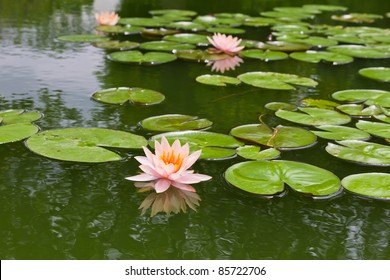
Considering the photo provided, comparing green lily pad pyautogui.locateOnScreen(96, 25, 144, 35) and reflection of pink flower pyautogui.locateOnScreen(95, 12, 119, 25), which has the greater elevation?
reflection of pink flower pyautogui.locateOnScreen(95, 12, 119, 25)

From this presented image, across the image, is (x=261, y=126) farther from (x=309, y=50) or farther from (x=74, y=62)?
(x=309, y=50)

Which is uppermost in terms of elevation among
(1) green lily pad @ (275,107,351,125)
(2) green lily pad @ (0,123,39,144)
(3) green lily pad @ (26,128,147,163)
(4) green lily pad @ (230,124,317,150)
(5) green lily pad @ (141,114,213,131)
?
(1) green lily pad @ (275,107,351,125)

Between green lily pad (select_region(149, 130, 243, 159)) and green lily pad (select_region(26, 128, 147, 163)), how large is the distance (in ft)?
0.29

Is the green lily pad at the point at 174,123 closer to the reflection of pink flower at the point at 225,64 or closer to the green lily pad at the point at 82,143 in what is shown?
the green lily pad at the point at 82,143

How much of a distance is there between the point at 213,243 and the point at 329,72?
193 cm

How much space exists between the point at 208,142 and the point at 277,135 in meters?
0.25

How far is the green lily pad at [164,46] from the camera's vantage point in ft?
11.1

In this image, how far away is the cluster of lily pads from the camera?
1604mm

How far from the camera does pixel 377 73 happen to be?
9.54ft

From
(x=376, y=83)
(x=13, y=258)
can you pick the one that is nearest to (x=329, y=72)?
(x=376, y=83)

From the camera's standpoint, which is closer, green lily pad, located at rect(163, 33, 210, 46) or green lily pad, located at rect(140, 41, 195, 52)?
green lily pad, located at rect(140, 41, 195, 52)

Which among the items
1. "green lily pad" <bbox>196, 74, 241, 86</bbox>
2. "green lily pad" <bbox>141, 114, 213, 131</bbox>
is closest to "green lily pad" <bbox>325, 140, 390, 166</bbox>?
"green lily pad" <bbox>141, 114, 213, 131</bbox>

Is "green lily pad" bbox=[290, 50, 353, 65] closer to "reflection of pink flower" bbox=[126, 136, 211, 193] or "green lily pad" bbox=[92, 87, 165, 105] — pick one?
"green lily pad" bbox=[92, 87, 165, 105]

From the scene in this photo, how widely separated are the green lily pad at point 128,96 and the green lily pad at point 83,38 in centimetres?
125
